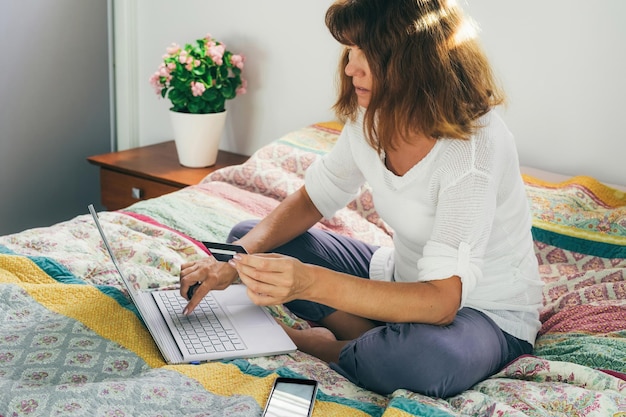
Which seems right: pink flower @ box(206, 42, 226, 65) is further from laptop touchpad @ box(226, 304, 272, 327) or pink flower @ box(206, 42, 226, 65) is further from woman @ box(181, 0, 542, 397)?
laptop touchpad @ box(226, 304, 272, 327)

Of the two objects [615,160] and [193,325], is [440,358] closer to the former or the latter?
[193,325]

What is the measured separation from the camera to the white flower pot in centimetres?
255

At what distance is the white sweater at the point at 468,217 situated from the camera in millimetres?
1277

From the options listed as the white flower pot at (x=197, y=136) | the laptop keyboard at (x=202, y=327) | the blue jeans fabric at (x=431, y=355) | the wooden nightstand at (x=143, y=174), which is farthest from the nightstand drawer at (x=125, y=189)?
the blue jeans fabric at (x=431, y=355)

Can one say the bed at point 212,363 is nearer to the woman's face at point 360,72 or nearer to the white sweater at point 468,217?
the white sweater at point 468,217

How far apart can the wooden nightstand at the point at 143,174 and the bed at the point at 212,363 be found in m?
Answer: 0.46

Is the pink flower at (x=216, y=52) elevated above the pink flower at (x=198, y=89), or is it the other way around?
the pink flower at (x=216, y=52)

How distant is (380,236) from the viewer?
6.45ft

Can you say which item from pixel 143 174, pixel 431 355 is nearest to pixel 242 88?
pixel 143 174

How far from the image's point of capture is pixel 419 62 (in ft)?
4.25

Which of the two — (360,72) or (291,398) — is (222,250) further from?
(360,72)

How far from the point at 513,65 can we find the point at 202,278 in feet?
4.00

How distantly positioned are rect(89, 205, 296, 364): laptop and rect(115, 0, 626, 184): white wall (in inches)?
43.8

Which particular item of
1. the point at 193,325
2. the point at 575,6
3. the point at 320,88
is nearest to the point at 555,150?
the point at 575,6
